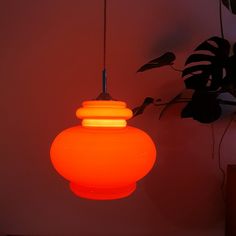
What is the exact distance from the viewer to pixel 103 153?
0.53m

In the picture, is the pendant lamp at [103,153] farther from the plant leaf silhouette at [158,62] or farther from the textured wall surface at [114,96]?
the textured wall surface at [114,96]

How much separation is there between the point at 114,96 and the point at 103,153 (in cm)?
74

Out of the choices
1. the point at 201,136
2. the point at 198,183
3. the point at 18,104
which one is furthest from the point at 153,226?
the point at 18,104

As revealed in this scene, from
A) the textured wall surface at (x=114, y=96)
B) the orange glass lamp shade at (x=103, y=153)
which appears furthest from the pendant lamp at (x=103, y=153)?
the textured wall surface at (x=114, y=96)

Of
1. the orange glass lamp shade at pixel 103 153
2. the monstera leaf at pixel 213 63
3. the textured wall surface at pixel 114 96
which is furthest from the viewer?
the textured wall surface at pixel 114 96

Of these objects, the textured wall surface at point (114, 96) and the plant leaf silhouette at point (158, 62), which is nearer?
the plant leaf silhouette at point (158, 62)

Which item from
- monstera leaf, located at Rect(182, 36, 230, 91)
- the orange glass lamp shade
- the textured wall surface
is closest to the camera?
the orange glass lamp shade

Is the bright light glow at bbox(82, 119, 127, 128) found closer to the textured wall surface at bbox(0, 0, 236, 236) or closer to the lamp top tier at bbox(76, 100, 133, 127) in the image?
the lamp top tier at bbox(76, 100, 133, 127)

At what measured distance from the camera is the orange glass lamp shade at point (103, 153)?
0.53 m

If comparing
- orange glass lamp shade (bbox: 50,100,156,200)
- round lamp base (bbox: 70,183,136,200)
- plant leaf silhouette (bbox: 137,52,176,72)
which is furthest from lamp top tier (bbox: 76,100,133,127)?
plant leaf silhouette (bbox: 137,52,176,72)

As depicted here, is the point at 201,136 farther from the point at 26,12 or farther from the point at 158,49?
the point at 26,12

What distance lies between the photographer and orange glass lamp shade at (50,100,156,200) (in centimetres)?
53

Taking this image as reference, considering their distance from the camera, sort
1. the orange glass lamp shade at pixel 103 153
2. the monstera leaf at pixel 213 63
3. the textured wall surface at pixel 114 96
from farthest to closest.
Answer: the textured wall surface at pixel 114 96
the monstera leaf at pixel 213 63
the orange glass lamp shade at pixel 103 153

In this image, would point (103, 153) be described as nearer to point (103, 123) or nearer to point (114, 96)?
point (103, 123)
